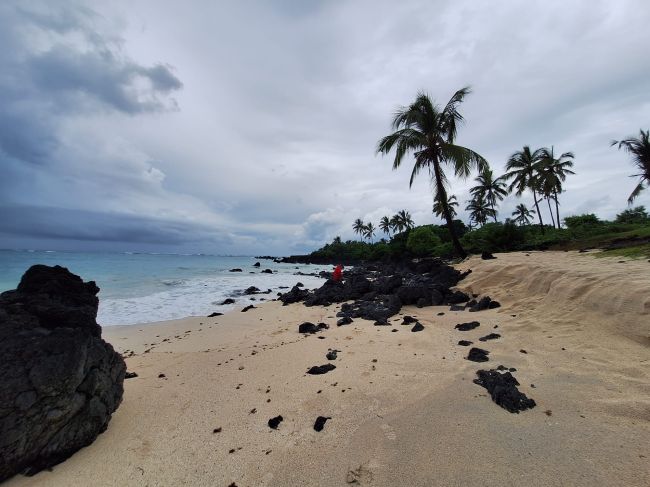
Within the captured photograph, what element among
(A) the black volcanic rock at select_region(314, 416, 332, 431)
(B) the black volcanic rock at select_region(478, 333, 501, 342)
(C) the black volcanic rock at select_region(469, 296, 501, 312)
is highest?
(C) the black volcanic rock at select_region(469, 296, 501, 312)

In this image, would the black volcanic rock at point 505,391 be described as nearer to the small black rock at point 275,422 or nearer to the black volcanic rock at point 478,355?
the black volcanic rock at point 478,355

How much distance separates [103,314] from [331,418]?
480 inches

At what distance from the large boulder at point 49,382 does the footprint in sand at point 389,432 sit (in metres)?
3.10

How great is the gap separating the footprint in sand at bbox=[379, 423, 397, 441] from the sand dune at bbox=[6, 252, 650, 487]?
0.06 ft

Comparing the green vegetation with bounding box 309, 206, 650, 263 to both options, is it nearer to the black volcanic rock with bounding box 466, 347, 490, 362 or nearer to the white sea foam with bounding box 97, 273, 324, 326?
the black volcanic rock with bounding box 466, 347, 490, 362

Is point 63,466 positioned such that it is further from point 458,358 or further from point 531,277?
point 531,277

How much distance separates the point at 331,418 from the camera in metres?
3.40

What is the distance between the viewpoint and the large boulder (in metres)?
2.79

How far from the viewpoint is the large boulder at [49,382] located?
2.79 metres

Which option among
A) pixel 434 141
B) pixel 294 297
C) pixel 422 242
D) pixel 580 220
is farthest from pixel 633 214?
pixel 294 297

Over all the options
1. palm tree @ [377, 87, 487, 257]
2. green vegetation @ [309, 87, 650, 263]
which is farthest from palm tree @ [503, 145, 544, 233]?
palm tree @ [377, 87, 487, 257]

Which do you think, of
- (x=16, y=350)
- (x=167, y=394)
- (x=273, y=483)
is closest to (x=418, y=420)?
(x=273, y=483)

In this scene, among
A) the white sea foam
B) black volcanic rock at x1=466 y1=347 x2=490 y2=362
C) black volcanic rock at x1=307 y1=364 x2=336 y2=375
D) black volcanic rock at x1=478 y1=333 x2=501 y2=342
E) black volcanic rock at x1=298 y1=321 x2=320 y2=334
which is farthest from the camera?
the white sea foam

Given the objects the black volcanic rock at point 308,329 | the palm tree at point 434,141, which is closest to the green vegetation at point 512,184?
the palm tree at point 434,141
